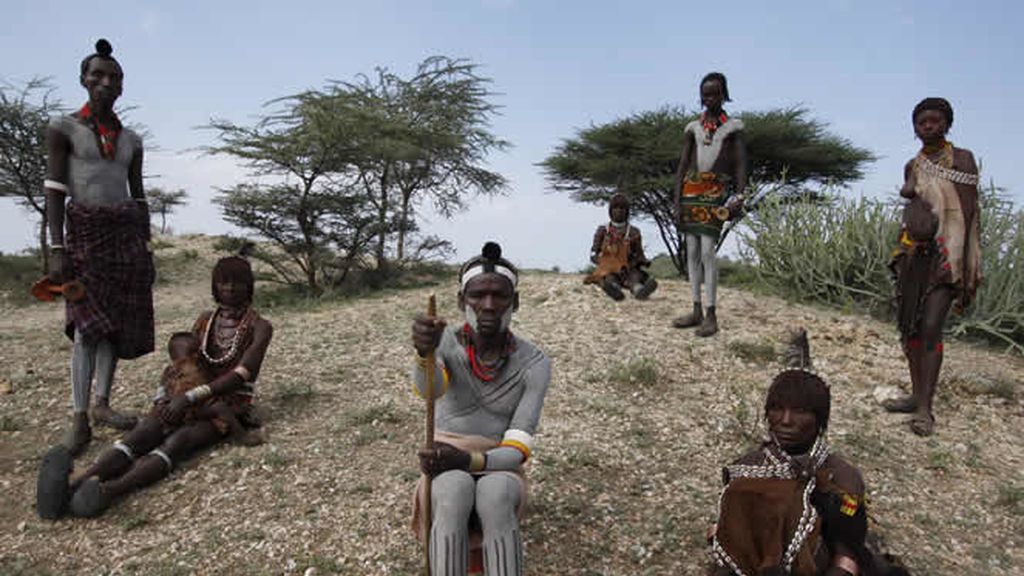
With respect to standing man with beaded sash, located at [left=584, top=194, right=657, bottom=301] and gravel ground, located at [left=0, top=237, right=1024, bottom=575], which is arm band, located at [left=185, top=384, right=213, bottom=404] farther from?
standing man with beaded sash, located at [left=584, top=194, right=657, bottom=301]

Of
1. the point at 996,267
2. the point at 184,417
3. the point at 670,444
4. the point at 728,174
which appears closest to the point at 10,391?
the point at 184,417

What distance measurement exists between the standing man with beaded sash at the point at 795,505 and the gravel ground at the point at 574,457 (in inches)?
28.1

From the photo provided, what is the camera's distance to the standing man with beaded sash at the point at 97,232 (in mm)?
3820

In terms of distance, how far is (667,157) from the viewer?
1466 centimetres

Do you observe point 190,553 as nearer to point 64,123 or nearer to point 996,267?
point 64,123

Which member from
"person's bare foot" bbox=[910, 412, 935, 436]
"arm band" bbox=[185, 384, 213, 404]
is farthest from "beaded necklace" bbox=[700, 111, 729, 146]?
"arm band" bbox=[185, 384, 213, 404]

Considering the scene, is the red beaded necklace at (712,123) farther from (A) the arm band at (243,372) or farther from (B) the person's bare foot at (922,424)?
(A) the arm band at (243,372)

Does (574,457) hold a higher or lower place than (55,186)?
lower

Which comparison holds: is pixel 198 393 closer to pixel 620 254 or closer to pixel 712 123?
pixel 712 123

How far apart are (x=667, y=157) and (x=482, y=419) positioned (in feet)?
42.4

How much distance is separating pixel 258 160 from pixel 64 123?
792cm

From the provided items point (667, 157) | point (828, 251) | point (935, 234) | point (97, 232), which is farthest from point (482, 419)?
point (667, 157)

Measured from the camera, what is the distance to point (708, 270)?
577cm

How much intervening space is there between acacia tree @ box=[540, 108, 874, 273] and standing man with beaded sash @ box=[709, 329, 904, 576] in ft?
41.2
